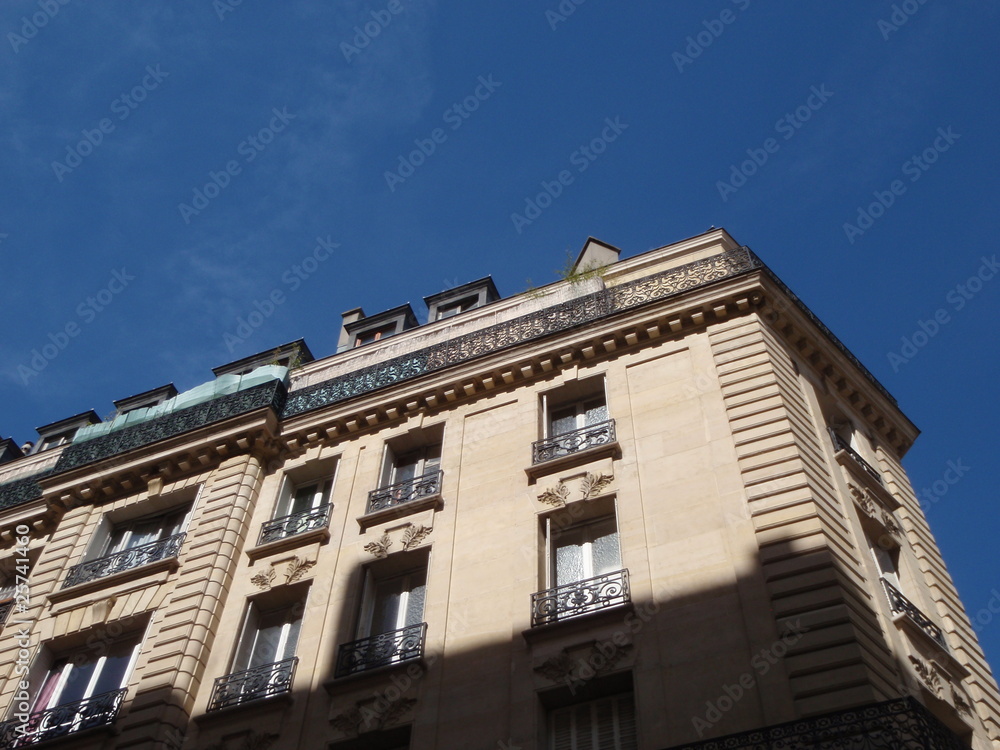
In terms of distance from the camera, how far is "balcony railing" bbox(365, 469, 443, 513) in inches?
714

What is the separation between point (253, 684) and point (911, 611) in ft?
30.1

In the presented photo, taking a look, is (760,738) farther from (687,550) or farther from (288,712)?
(288,712)

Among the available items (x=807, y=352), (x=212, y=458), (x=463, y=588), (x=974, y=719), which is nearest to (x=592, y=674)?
(x=463, y=588)

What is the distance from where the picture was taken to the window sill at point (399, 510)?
17719mm

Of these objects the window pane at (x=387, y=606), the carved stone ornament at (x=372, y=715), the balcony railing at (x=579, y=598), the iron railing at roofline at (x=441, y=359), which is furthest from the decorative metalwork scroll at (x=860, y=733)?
the iron railing at roofline at (x=441, y=359)

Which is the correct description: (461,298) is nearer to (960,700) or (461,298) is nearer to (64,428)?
(64,428)

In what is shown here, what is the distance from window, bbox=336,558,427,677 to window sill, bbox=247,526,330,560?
1.29m

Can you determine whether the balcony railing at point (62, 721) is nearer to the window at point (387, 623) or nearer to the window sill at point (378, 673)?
the window sill at point (378, 673)

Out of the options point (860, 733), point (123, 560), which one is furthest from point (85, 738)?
point (860, 733)

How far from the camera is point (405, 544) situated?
56.3 ft

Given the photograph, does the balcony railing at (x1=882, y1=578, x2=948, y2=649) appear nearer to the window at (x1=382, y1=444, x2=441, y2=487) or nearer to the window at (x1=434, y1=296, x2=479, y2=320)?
the window at (x1=382, y1=444, x2=441, y2=487)

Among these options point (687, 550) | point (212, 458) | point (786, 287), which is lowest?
point (687, 550)

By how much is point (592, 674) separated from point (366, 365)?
35.0ft

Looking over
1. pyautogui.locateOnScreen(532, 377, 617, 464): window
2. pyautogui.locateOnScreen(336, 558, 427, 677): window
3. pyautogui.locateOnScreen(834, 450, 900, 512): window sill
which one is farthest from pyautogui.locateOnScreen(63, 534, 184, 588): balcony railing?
pyautogui.locateOnScreen(834, 450, 900, 512): window sill
